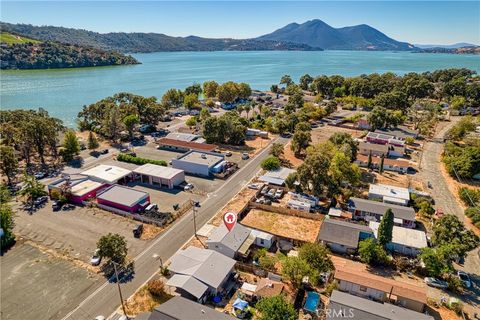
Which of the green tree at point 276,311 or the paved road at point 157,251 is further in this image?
the paved road at point 157,251

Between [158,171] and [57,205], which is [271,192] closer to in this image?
[158,171]

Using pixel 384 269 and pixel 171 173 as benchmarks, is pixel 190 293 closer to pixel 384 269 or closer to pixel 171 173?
pixel 384 269

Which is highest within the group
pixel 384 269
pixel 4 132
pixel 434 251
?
pixel 4 132

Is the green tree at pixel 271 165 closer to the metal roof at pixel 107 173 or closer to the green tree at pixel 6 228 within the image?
the metal roof at pixel 107 173

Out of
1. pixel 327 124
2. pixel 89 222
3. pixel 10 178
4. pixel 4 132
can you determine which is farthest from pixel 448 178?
pixel 4 132

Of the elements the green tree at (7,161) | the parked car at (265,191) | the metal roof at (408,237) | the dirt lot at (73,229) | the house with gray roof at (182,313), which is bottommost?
the dirt lot at (73,229)

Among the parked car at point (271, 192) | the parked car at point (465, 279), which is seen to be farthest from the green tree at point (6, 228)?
the parked car at point (465, 279)

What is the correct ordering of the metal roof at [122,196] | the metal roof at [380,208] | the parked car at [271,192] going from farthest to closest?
1. the parked car at [271,192]
2. the metal roof at [122,196]
3. the metal roof at [380,208]

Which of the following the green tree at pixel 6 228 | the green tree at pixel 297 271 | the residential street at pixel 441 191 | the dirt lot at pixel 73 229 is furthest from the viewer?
the green tree at pixel 6 228

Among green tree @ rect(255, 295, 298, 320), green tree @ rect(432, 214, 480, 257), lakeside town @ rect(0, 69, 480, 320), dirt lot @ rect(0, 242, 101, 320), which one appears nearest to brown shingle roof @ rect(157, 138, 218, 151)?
lakeside town @ rect(0, 69, 480, 320)
